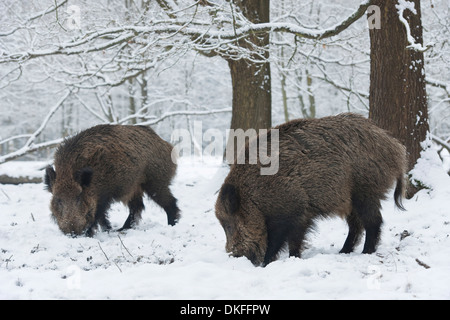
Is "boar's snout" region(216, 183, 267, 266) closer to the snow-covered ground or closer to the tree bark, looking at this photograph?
the snow-covered ground

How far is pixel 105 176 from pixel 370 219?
3610mm

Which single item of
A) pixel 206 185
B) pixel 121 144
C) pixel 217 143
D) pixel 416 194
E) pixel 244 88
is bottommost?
pixel 217 143

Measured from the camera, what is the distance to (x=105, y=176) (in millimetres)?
6508

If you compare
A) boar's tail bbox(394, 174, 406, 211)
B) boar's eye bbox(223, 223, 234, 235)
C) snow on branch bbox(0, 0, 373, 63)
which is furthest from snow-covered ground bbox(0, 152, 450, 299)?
snow on branch bbox(0, 0, 373, 63)

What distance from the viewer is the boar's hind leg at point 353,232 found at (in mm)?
5096

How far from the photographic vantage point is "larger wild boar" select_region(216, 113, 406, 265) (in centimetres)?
472

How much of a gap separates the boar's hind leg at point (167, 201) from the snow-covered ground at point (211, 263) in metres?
0.19

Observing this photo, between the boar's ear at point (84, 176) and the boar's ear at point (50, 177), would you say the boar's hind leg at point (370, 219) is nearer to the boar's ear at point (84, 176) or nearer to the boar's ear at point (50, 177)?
the boar's ear at point (84, 176)

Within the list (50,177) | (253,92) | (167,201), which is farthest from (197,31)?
A: (50,177)

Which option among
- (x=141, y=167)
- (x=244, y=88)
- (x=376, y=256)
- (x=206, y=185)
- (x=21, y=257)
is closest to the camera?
(x=376, y=256)
